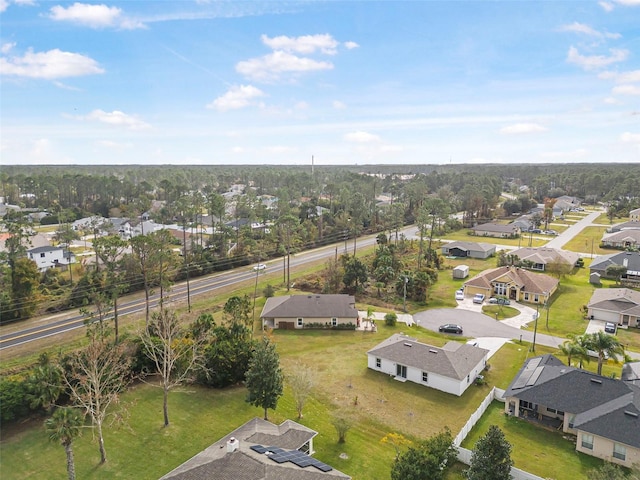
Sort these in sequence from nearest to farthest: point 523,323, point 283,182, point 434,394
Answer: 1. point 434,394
2. point 523,323
3. point 283,182

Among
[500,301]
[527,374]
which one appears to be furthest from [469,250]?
[527,374]

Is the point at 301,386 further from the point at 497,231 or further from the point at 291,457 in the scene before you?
the point at 497,231

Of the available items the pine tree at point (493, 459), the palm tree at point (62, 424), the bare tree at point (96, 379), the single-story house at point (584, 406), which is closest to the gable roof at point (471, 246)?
the single-story house at point (584, 406)

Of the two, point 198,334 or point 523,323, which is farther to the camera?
point 523,323

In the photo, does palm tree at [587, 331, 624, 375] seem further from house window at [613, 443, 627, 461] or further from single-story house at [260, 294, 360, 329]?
single-story house at [260, 294, 360, 329]

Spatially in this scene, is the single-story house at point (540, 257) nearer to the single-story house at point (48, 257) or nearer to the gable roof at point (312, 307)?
the gable roof at point (312, 307)

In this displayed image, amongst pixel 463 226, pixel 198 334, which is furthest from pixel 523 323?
pixel 463 226

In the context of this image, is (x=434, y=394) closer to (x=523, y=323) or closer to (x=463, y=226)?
(x=523, y=323)
